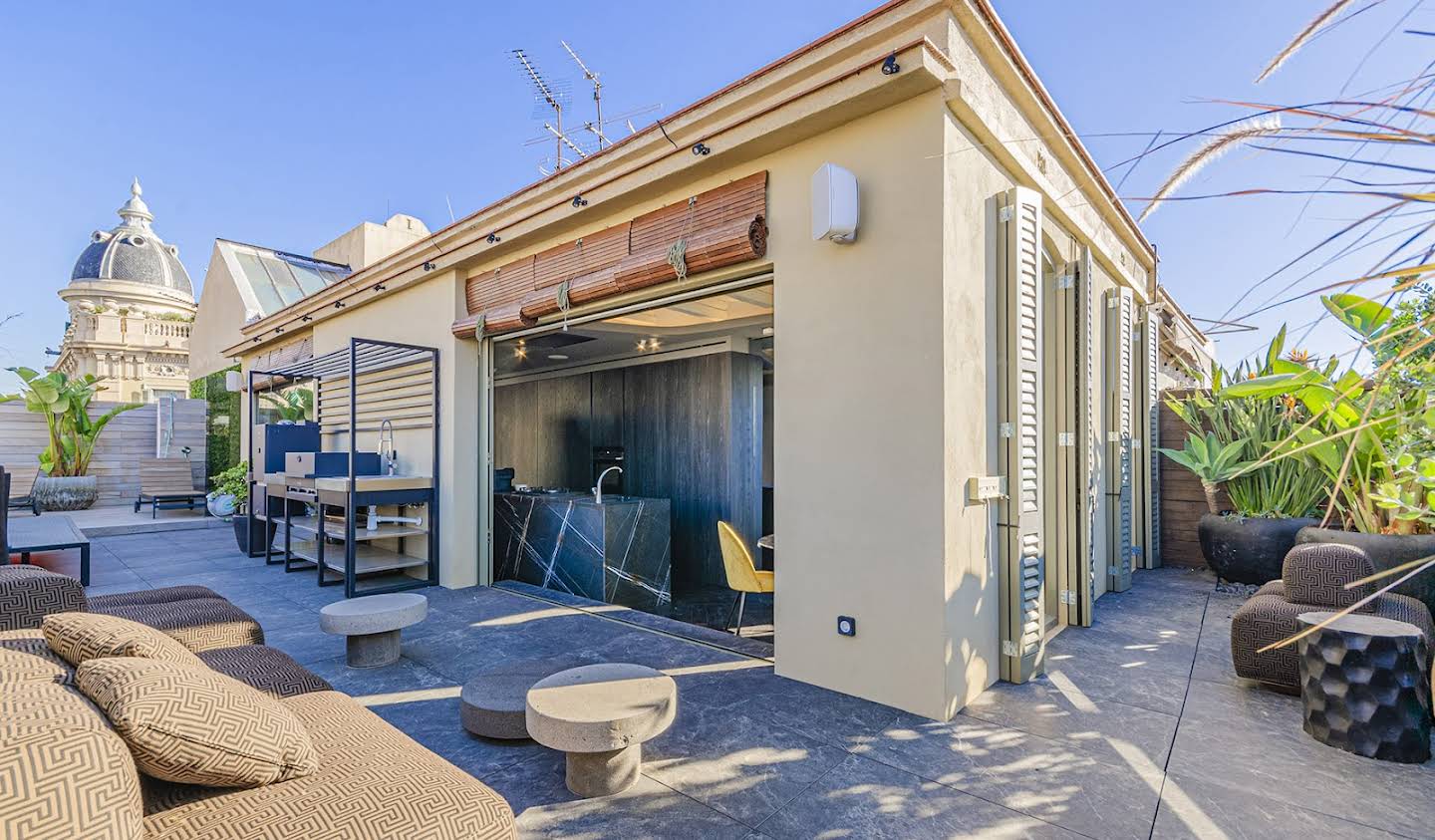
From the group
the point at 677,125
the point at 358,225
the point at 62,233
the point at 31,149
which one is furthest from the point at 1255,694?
the point at 62,233

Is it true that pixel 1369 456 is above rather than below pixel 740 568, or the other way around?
above

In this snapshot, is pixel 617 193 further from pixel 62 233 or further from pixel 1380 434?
pixel 62 233

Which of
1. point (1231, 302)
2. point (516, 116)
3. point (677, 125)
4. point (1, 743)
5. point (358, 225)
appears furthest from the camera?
point (358, 225)

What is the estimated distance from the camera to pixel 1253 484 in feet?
17.6

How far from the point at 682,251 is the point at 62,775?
3353 mm

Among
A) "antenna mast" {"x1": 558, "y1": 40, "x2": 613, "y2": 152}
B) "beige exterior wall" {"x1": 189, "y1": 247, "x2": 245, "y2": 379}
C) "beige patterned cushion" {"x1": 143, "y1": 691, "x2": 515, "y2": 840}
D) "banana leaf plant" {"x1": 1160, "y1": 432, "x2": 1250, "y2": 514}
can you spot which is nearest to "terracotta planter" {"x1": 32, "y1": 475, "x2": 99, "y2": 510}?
"beige exterior wall" {"x1": 189, "y1": 247, "x2": 245, "y2": 379}

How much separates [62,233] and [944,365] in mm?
52449

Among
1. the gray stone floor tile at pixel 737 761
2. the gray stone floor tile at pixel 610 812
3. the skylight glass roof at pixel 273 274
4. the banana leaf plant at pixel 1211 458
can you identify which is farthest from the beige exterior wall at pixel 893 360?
the skylight glass roof at pixel 273 274

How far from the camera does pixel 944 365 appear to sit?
2992 mm

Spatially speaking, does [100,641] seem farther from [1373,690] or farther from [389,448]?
[389,448]

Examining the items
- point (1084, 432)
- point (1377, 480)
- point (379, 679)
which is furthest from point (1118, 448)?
point (379, 679)

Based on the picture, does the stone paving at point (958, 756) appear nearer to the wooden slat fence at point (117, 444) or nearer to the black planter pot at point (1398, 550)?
the black planter pot at point (1398, 550)

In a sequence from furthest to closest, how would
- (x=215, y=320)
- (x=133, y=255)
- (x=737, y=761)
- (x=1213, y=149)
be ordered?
1. (x=133, y=255)
2. (x=215, y=320)
3. (x=737, y=761)
4. (x=1213, y=149)

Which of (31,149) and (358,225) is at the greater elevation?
(31,149)
